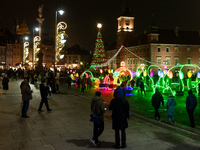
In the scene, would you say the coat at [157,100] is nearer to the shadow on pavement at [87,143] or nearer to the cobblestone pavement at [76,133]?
the cobblestone pavement at [76,133]

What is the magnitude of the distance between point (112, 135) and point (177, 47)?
67.8 meters

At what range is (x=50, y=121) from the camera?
414 inches

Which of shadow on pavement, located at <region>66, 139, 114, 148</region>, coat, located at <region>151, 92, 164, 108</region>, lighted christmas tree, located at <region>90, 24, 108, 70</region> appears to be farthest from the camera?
lighted christmas tree, located at <region>90, 24, 108, 70</region>

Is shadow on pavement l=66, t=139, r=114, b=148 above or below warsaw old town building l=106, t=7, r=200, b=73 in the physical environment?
below

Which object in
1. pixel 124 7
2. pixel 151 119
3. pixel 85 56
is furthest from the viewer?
pixel 85 56

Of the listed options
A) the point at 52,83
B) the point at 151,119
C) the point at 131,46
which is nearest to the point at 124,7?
the point at 131,46

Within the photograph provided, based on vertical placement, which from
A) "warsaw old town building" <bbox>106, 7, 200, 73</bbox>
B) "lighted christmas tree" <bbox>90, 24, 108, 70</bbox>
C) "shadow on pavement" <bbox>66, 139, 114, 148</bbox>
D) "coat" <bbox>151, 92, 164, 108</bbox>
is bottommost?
"shadow on pavement" <bbox>66, 139, 114, 148</bbox>

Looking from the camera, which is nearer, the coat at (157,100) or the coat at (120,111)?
the coat at (120,111)

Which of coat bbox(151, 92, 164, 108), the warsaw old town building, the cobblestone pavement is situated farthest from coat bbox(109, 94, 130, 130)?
the warsaw old town building

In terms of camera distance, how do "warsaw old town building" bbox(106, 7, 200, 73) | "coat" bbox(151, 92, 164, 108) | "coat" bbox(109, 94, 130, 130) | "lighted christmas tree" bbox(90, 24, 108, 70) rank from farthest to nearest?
"warsaw old town building" bbox(106, 7, 200, 73), "lighted christmas tree" bbox(90, 24, 108, 70), "coat" bbox(151, 92, 164, 108), "coat" bbox(109, 94, 130, 130)

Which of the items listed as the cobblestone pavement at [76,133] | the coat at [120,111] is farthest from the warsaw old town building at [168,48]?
the coat at [120,111]

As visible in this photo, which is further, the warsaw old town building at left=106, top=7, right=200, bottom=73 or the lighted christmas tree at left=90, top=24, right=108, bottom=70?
the warsaw old town building at left=106, top=7, right=200, bottom=73

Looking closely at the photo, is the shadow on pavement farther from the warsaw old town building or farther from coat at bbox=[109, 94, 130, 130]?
the warsaw old town building

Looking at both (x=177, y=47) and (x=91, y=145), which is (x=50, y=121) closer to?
(x=91, y=145)
